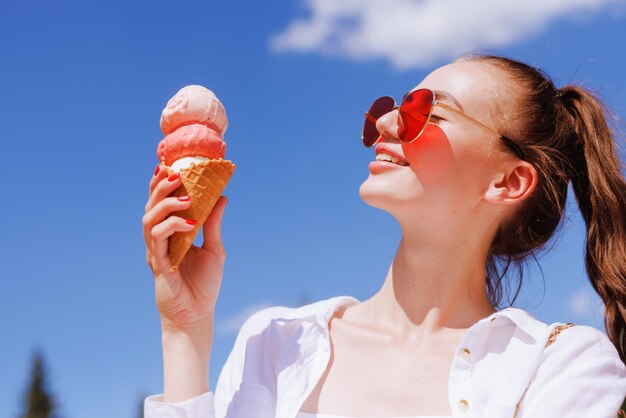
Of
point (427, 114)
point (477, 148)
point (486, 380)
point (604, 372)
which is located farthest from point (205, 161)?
point (604, 372)

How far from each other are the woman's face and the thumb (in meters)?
0.71

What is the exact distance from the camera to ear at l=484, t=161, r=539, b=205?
13.6ft

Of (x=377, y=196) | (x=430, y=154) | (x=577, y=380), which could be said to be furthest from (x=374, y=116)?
(x=577, y=380)

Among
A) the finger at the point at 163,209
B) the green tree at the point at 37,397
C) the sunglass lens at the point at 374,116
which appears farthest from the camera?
the green tree at the point at 37,397

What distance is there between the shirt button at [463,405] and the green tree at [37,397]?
139 ft

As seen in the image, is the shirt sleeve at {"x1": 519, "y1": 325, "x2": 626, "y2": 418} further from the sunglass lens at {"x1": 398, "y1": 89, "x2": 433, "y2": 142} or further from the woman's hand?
the woman's hand

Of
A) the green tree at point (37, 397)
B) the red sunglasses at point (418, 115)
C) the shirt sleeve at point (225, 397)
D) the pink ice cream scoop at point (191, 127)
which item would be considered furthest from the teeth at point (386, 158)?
the green tree at point (37, 397)

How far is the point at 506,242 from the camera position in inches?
178

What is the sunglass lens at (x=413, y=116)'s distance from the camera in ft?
13.1

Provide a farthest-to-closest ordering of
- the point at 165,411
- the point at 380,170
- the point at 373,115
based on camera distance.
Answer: the point at 373,115 < the point at 380,170 < the point at 165,411

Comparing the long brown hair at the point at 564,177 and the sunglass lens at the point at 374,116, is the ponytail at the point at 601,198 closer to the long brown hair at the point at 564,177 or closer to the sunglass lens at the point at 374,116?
the long brown hair at the point at 564,177

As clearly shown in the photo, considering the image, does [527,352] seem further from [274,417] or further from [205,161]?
[205,161]

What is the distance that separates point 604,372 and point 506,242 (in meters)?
1.02

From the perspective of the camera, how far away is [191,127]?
3.87 metres
